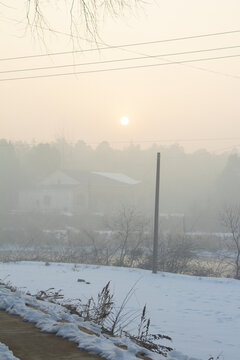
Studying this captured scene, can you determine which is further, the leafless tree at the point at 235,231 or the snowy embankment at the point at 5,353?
the leafless tree at the point at 235,231

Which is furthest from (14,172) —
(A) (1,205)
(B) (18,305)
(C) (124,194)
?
(B) (18,305)

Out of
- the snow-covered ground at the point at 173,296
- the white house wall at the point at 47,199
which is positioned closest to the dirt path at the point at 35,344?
the snow-covered ground at the point at 173,296

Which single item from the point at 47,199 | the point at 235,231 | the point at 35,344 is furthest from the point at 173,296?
the point at 47,199

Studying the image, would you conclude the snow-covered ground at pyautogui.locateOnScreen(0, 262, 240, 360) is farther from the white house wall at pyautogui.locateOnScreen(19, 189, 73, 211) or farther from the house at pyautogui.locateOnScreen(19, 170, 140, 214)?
the white house wall at pyautogui.locateOnScreen(19, 189, 73, 211)

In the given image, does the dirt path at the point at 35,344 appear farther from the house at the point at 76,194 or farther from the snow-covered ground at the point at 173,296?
the house at the point at 76,194

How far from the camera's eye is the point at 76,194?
249ft

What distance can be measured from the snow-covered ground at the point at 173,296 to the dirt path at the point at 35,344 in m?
3.13

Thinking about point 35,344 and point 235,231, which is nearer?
point 35,344

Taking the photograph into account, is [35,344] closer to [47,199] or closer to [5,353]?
[5,353]

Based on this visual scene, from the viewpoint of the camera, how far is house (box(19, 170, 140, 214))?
74.4 m

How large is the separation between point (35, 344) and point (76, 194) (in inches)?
2805

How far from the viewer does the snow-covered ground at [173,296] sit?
10255mm

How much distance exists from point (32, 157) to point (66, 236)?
193 feet

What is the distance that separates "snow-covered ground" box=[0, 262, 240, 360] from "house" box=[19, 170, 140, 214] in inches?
1768
